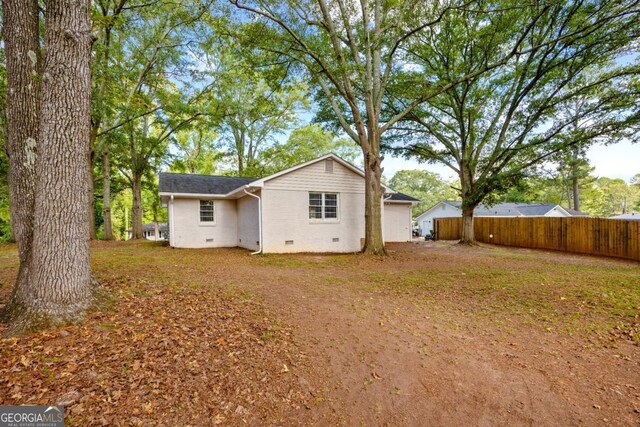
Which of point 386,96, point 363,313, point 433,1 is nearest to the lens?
point 363,313

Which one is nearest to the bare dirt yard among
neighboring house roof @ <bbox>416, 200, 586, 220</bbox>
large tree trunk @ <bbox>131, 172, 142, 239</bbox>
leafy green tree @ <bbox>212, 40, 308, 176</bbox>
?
large tree trunk @ <bbox>131, 172, 142, 239</bbox>

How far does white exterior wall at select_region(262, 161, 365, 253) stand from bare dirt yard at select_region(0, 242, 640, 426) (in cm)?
640

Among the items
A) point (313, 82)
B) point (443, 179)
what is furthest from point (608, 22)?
point (443, 179)

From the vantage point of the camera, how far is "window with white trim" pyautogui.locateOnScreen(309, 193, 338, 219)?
1278 centimetres

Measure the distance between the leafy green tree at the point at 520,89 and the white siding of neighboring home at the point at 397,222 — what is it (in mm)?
3779

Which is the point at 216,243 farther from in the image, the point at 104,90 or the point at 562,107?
the point at 562,107

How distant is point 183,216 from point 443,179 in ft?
170

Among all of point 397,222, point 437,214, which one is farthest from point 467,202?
point 437,214

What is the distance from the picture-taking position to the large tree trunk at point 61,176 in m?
3.21

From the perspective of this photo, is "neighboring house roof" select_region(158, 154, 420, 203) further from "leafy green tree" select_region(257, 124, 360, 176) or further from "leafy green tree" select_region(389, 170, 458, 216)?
"leafy green tree" select_region(389, 170, 458, 216)

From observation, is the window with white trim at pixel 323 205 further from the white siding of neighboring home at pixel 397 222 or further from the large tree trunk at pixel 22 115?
the large tree trunk at pixel 22 115

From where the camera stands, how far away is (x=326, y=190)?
12875mm

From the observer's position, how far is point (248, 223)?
1335 cm

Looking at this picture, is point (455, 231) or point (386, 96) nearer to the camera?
point (386, 96)
